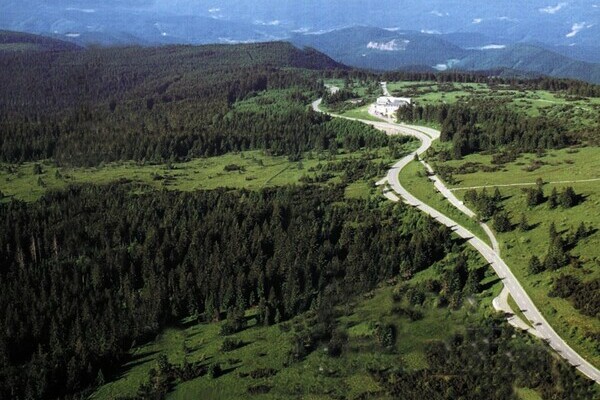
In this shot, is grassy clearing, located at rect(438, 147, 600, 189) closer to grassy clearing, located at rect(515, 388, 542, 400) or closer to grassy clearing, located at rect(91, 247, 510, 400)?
grassy clearing, located at rect(91, 247, 510, 400)

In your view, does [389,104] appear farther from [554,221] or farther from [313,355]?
[313,355]

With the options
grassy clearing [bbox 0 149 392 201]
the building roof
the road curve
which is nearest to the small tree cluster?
the road curve

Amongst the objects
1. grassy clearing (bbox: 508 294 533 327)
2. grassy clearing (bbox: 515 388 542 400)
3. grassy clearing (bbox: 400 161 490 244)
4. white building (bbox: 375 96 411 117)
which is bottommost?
grassy clearing (bbox: 515 388 542 400)

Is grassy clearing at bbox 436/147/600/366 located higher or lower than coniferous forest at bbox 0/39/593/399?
higher

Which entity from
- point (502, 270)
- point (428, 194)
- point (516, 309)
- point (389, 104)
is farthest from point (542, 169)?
point (389, 104)

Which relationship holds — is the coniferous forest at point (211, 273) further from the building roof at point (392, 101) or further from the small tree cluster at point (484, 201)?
the building roof at point (392, 101)
